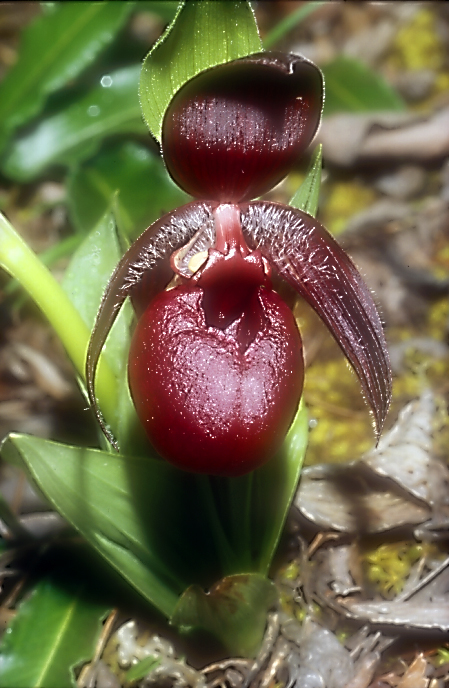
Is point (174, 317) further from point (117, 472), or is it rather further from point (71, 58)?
point (71, 58)

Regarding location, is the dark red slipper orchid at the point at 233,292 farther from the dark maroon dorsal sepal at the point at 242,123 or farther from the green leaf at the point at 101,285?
the green leaf at the point at 101,285

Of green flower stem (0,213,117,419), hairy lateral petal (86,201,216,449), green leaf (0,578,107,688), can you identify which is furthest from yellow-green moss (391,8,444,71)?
green leaf (0,578,107,688)

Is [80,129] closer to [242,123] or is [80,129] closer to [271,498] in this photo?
[242,123]

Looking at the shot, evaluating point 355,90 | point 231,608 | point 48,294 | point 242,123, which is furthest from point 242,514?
point 355,90

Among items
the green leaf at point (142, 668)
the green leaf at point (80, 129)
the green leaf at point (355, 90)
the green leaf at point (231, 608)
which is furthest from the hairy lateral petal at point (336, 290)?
the green leaf at point (355, 90)

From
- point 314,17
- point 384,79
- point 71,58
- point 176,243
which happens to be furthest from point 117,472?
point 314,17
